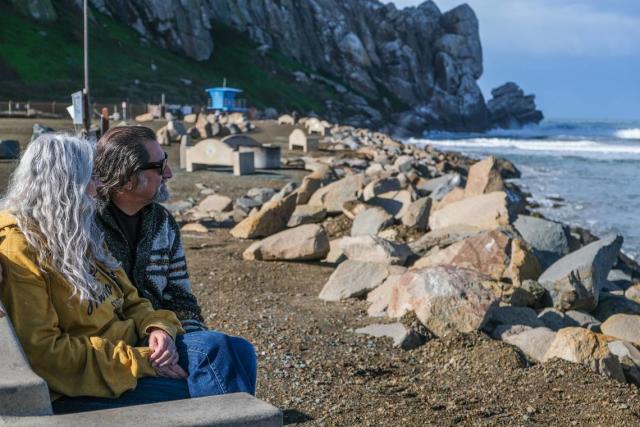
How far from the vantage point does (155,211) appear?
3.67 meters

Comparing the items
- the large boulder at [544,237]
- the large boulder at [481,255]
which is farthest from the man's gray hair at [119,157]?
the large boulder at [544,237]

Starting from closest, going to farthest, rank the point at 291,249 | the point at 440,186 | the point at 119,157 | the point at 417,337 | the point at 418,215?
1. the point at 119,157
2. the point at 417,337
3. the point at 291,249
4. the point at 418,215
5. the point at 440,186

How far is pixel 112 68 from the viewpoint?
59000 millimetres

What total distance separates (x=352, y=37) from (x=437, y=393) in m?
97.2

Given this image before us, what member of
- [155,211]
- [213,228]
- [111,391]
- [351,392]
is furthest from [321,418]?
[213,228]

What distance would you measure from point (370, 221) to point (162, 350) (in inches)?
344

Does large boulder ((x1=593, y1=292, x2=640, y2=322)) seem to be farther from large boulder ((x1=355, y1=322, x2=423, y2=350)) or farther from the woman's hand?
the woman's hand

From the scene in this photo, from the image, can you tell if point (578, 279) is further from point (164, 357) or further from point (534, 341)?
point (164, 357)

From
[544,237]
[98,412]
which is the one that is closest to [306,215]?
[544,237]

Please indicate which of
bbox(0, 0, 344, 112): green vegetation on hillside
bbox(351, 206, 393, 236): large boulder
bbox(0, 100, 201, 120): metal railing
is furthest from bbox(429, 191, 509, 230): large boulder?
bbox(0, 0, 344, 112): green vegetation on hillside

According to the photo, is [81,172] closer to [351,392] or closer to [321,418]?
[321,418]

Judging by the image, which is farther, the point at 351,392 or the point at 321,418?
the point at 351,392

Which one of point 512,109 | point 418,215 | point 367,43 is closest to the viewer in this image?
point 418,215

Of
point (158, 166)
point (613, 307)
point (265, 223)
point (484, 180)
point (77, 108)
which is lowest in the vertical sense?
point (613, 307)
